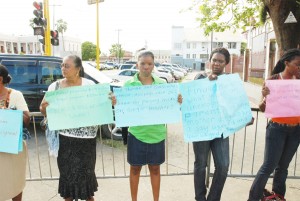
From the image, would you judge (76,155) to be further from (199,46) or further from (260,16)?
(199,46)

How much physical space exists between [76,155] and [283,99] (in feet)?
7.23

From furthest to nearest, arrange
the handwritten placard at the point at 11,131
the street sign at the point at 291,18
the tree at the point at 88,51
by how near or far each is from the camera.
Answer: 1. the tree at the point at 88,51
2. the street sign at the point at 291,18
3. the handwritten placard at the point at 11,131

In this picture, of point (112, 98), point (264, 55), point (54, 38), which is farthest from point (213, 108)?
point (264, 55)

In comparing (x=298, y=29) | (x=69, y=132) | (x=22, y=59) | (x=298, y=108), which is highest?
(x=298, y=29)

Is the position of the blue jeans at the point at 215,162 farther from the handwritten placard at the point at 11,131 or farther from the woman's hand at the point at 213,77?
the handwritten placard at the point at 11,131

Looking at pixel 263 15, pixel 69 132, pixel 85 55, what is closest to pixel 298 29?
pixel 263 15

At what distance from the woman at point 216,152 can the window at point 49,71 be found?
4.91 metres

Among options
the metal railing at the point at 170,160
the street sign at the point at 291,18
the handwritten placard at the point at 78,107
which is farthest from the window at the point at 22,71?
the street sign at the point at 291,18

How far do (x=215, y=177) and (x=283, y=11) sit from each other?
187 inches

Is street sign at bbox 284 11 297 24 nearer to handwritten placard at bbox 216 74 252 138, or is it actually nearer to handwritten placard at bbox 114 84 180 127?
handwritten placard at bbox 216 74 252 138

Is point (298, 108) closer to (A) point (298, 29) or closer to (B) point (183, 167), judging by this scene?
(B) point (183, 167)

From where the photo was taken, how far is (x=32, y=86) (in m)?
6.81

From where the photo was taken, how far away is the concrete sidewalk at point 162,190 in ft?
11.6

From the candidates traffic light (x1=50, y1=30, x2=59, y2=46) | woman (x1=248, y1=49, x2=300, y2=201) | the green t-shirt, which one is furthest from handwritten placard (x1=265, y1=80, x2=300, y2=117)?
traffic light (x1=50, y1=30, x2=59, y2=46)
